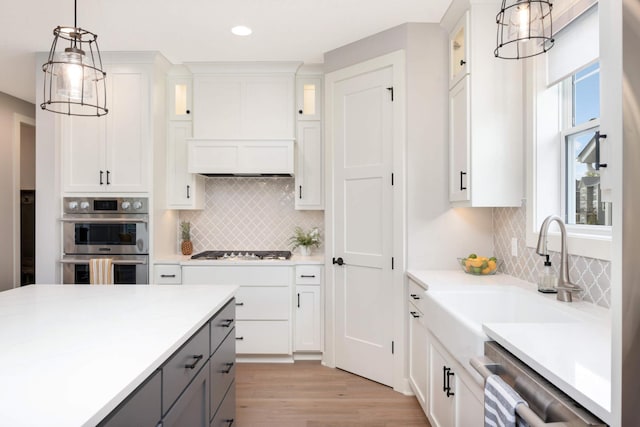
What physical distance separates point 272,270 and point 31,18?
2594 mm

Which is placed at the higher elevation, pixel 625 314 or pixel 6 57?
pixel 6 57

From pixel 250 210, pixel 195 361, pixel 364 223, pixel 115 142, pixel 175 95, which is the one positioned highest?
pixel 175 95

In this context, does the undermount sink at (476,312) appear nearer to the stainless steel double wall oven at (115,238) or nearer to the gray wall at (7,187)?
the stainless steel double wall oven at (115,238)

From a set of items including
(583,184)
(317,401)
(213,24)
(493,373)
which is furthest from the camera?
(213,24)

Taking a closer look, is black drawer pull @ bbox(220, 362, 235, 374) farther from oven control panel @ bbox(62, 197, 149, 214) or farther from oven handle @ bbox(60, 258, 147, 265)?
oven control panel @ bbox(62, 197, 149, 214)

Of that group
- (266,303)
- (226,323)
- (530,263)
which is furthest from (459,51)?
(266,303)

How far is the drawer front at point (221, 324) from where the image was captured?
1811mm

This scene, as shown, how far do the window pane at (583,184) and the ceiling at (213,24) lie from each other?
128cm

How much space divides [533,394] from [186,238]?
11.7 ft

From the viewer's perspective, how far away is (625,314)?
1.72ft

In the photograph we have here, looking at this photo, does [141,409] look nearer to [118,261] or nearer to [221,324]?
Result: [221,324]

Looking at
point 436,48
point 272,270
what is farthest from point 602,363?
point 272,270

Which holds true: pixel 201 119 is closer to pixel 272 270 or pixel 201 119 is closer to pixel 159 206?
pixel 159 206

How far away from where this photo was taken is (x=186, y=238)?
159 inches
